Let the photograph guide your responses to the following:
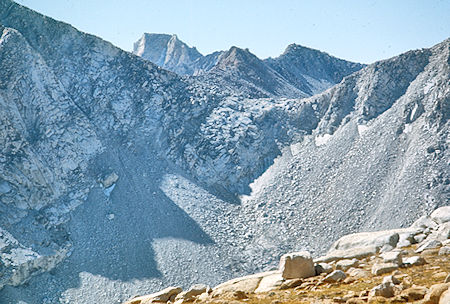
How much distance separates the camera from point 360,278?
538 inches

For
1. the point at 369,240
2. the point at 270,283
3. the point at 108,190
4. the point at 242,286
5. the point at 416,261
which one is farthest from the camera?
the point at 108,190

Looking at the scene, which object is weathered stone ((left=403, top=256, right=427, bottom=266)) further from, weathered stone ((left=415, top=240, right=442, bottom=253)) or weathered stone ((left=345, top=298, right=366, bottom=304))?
weathered stone ((left=345, top=298, right=366, bottom=304))

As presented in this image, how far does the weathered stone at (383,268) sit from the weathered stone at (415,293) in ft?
11.4

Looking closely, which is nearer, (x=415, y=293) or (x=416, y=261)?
(x=415, y=293)

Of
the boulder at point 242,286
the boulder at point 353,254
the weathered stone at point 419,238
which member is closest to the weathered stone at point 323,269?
the boulder at point 353,254

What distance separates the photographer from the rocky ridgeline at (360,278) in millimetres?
10891

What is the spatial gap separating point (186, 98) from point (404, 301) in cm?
6285

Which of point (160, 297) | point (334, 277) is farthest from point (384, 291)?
point (160, 297)

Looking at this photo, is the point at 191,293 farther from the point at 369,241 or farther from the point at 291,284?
the point at 369,241

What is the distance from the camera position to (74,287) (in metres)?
44.6

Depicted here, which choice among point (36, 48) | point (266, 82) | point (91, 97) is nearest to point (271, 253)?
point (91, 97)

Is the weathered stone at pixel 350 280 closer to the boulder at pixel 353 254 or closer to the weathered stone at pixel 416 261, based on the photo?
the weathered stone at pixel 416 261

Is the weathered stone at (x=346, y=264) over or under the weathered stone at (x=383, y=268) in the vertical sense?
under

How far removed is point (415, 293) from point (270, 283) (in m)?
6.16
